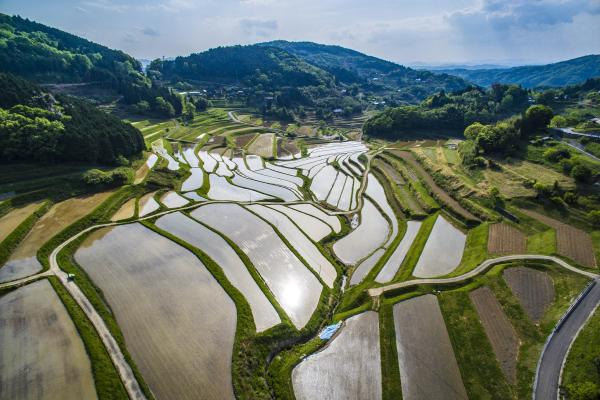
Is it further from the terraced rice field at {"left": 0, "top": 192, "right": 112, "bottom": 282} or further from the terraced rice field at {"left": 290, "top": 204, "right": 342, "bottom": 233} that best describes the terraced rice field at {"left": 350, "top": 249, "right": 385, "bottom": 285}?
the terraced rice field at {"left": 0, "top": 192, "right": 112, "bottom": 282}

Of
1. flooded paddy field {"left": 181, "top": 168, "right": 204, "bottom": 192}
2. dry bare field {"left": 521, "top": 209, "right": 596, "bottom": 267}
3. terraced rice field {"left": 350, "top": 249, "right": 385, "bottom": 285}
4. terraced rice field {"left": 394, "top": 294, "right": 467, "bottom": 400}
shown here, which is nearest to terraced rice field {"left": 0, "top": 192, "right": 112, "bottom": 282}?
flooded paddy field {"left": 181, "top": 168, "right": 204, "bottom": 192}

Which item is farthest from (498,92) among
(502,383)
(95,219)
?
(95,219)

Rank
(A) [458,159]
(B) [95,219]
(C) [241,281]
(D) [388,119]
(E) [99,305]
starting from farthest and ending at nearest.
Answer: (D) [388,119], (A) [458,159], (B) [95,219], (C) [241,281], (E) [99,305]

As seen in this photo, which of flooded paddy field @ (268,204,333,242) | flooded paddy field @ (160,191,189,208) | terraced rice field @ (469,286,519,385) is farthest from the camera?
flooded paddy field @ (160,191,189,208)

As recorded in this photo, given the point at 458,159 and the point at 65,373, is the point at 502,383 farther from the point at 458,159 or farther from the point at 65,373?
the point at 458,159

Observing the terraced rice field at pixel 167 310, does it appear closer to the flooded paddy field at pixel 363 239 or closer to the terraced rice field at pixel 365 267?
the terraced rice field at pixel 365 267

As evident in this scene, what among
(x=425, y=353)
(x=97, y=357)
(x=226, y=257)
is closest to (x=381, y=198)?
(x=226, y=257)
